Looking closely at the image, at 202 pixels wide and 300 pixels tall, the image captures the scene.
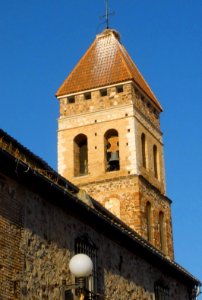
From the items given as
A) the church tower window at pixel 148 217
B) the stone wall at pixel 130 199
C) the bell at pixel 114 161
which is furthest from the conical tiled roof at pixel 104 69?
the church tower window at pixel 148 217

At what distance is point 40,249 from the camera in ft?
52.6

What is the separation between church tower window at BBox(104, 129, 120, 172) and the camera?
38375 millimetres

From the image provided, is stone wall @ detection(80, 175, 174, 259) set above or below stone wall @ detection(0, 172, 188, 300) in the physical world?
above

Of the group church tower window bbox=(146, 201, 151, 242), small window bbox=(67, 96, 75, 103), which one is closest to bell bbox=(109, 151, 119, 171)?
church tower window bbox=(146, 201, 151, 242)

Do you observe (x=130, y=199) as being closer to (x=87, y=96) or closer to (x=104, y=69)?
(x=87, y=96)

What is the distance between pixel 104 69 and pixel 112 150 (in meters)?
4.79

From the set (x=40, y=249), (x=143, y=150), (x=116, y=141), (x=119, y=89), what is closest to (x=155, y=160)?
(x=143, y=150)

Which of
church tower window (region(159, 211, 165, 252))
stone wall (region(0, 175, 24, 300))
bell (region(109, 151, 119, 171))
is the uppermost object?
bell (region(109, 151, 119, 171))

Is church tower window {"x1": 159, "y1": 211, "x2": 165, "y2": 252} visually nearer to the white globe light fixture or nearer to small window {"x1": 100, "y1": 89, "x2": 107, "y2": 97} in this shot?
small window {"x1": 100, "y1": 89, "x2": 107, "y2": 97}

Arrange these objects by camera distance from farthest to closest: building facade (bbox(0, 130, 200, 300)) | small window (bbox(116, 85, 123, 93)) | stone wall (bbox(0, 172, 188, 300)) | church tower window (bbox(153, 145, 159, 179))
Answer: church tower window (bbox(153, 145, 159, 179)) → small window (bbox(116, 85, 123, 93)) → building facade (bbox(0, 130, 200, 300)) → stone wall (bbox(0, 172, 188, 300))

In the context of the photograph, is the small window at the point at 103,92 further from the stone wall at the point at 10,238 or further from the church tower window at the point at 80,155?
the stone wall at the point at 10,238

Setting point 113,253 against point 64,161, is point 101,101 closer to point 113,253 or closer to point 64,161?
point 64,161

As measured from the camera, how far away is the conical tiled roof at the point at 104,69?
131 ft

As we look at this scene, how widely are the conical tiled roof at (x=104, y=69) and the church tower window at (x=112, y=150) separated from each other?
9.12 ft
